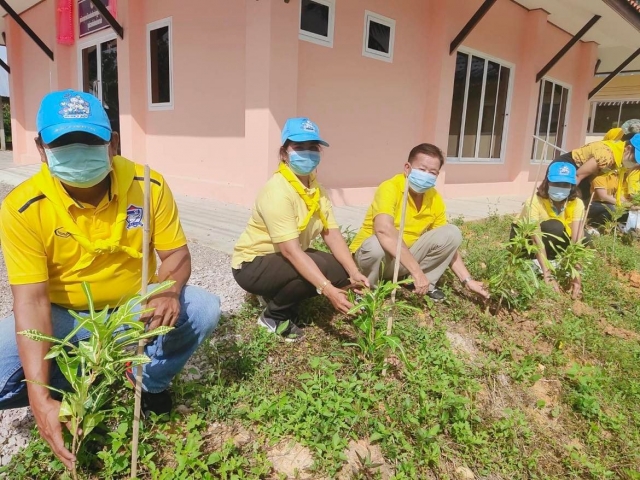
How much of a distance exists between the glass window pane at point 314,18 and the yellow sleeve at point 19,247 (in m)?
4.73

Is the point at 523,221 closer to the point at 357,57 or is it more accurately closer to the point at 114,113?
the point at 357,57

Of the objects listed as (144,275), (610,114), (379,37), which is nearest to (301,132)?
(144,275)

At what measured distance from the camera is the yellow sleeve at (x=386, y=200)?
2.83m

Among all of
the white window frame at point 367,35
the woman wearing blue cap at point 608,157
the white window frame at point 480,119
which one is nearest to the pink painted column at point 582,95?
the white window frame at point 480,119

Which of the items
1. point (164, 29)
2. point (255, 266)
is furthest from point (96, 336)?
point (164, 29)

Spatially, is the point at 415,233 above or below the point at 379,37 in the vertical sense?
below

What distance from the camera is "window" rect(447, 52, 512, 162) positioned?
805 cm

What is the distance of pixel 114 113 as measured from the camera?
27.8ft

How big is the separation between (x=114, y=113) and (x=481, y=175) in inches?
271

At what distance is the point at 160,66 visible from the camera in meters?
6.80

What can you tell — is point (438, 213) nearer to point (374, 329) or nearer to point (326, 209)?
point (326, 209)

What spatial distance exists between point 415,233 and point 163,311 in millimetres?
1872

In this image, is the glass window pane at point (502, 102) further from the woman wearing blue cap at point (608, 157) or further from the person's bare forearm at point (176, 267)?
the person's bare forearm at point (176, 267)

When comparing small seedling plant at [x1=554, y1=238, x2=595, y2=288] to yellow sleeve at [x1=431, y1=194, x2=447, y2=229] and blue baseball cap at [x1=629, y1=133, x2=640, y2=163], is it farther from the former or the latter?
blue baseball cap at [x1=629, y1=133, x2=640, y2=163]
